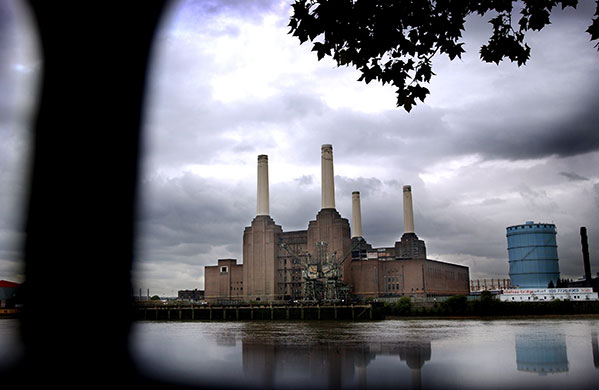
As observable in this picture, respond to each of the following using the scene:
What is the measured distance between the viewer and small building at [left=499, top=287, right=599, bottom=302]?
75500mm

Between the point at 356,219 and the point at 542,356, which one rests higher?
the point at 356,219

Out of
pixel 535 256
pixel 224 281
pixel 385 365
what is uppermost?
pixel 535 256

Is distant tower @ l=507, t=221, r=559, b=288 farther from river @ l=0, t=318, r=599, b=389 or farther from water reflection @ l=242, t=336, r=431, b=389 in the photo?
water reflection @ l=242, t=336, r=431, b=389

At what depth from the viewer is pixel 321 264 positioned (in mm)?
86500

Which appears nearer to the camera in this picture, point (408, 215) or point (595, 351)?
point (595, 351)

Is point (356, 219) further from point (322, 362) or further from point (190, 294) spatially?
point (322, 362)

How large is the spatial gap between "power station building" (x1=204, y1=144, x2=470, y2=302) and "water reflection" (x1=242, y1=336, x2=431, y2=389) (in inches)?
2402

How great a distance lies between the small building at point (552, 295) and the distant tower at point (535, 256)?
1858cm

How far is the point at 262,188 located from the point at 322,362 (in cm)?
7231

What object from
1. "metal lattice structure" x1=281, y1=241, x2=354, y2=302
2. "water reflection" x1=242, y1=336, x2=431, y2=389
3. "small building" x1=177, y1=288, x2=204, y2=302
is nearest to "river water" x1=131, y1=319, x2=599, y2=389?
"water reflection" x1=242, y1=336, x2=431, y2=389

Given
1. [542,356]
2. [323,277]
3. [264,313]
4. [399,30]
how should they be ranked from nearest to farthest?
[399,30]
[542,356]
[264,313]
[323,277]

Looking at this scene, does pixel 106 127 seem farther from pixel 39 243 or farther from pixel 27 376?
pixel 27 376

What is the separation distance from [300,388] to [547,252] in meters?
96.8

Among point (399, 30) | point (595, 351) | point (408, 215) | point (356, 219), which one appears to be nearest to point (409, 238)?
point (408, 215)
